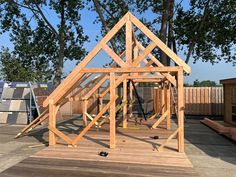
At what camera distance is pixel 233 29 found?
18109 mm

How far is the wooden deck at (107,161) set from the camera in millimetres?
5074

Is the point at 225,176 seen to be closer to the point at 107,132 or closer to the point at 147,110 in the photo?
the point at 107,132

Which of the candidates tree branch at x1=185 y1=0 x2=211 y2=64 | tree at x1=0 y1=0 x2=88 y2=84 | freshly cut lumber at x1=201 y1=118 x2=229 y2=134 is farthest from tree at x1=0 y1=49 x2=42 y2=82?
freshly cut lumber at x1=201 y1=118 x2=229 y2=134

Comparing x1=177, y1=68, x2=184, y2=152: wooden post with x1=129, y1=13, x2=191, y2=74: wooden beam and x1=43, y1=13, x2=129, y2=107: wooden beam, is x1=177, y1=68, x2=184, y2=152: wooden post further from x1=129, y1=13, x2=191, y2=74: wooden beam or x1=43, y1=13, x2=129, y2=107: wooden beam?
x1=43, y1=13, x2=129, y2=107: wooden beam

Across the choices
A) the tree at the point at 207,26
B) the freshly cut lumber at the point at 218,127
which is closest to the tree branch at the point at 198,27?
the tree at the point at 207,26

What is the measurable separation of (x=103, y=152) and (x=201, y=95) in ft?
37.9

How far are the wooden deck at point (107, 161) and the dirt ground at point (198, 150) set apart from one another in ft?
1.00

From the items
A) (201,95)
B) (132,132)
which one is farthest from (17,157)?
(201,95)

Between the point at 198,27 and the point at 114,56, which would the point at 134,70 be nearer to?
the point at 114,56

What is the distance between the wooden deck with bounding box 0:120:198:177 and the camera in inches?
200

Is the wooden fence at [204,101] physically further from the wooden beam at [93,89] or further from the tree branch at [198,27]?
the wooden beam at [93,89]

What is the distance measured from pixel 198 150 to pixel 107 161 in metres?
2.66

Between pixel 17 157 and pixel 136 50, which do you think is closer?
pixel 17 157

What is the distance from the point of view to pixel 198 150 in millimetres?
7055
